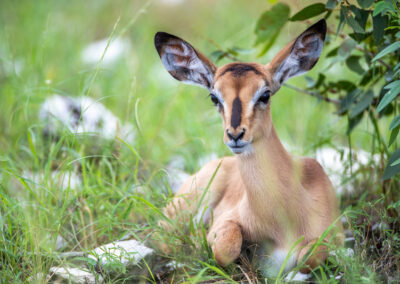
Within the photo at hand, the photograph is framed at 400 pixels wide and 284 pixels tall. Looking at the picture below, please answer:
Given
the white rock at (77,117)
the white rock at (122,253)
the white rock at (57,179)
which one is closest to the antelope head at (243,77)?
the white rock at (122,253)

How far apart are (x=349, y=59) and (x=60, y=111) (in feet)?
10.6

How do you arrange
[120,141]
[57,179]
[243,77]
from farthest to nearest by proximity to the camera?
[57,179] < [120,141] < [243,77]

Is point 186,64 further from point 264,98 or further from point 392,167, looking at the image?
point 392,167

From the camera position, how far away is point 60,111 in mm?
5949

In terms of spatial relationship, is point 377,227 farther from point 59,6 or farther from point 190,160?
point 59,6

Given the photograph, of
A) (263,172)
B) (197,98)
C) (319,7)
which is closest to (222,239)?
(263,172)

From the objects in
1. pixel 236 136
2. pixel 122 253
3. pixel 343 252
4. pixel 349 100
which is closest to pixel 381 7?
pixel 236 136

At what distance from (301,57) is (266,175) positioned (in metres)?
0.83

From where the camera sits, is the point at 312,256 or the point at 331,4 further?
the point at 331,4

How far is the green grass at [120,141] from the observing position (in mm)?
3432

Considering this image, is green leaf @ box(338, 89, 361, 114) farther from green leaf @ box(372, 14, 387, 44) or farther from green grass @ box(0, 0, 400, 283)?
green leaf @ box(372, 14, 387, 44)

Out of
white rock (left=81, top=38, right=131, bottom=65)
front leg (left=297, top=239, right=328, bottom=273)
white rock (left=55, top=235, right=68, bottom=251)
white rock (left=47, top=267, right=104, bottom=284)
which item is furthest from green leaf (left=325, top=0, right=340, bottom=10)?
white rock (left=81, top=38, right=131, bottom=65)

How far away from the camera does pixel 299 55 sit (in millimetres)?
3562

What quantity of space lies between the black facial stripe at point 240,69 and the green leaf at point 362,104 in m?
1.08
